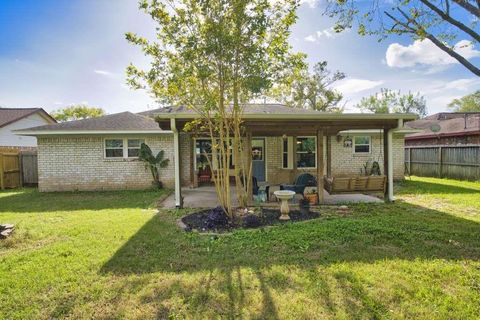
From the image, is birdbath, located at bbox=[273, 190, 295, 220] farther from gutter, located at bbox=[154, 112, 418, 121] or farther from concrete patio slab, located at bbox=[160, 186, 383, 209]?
concrete patio slab, located at bbox=[160, 186, 383, 209]

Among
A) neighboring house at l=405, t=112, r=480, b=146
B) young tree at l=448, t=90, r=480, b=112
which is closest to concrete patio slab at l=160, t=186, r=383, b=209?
neighboring house at l=405, t=112, r=480, b=146

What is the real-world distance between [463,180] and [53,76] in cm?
2160

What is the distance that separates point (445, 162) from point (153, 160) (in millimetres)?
14769

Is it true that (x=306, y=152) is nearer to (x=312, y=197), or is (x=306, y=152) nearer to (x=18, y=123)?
(x=312, y=197)

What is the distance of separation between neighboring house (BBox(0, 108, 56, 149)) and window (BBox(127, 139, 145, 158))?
11593mm

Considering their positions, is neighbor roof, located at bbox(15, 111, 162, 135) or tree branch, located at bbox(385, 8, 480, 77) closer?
tree branch, located at bbox(385, 8, 480, 77)

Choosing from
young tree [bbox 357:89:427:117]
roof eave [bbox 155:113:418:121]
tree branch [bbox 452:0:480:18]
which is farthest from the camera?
young tree [bbox 357:89:427:117]

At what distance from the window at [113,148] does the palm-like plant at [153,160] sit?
3.25 feet

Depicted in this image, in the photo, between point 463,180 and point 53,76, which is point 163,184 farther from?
point 463,180

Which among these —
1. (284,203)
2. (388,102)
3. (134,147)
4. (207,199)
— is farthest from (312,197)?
(388,102)

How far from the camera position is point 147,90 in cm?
599

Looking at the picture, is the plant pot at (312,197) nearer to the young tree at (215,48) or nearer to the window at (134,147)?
the young tree at (215,48)

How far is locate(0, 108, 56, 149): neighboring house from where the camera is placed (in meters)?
18.9

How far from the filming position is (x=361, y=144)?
1350cm
